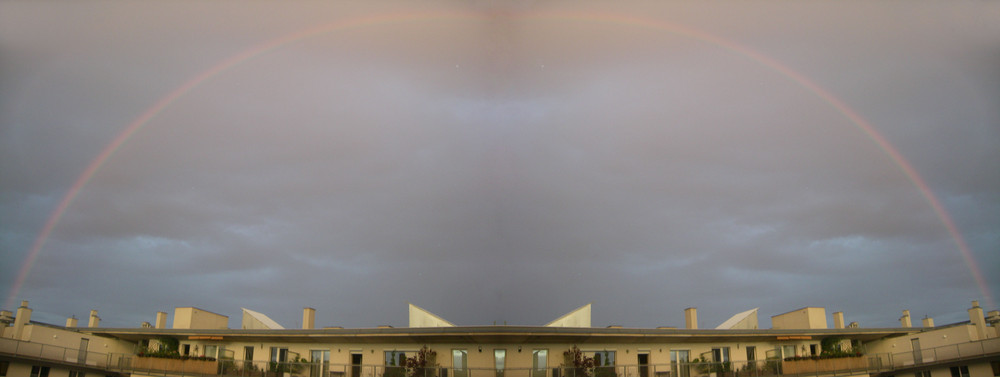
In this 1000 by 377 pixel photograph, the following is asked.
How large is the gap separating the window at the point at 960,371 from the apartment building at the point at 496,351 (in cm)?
4

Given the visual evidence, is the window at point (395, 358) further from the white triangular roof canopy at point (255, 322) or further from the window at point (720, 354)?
the window at point (720, 354)

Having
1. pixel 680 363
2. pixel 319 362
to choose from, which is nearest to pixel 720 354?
pixel 680 363

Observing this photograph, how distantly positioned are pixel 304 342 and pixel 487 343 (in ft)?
31.2

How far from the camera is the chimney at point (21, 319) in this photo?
33125mm

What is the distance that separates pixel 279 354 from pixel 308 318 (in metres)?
5.52

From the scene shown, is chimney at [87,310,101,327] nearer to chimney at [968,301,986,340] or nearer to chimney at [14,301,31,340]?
chimney at [14,301,31,340]

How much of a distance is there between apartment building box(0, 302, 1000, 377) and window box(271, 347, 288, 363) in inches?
2.0

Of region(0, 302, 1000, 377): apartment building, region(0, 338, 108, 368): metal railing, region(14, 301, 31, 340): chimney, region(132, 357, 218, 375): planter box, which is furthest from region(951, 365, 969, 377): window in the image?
region(14, 301, 31, 340): chimney

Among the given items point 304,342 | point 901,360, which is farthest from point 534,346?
point 901,360

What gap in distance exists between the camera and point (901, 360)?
3434 cm

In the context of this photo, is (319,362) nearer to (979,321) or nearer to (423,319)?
(423,319)

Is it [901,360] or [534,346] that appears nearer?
[534,346]

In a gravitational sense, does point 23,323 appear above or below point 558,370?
above

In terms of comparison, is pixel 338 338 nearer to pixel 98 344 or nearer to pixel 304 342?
pixel 304 342
